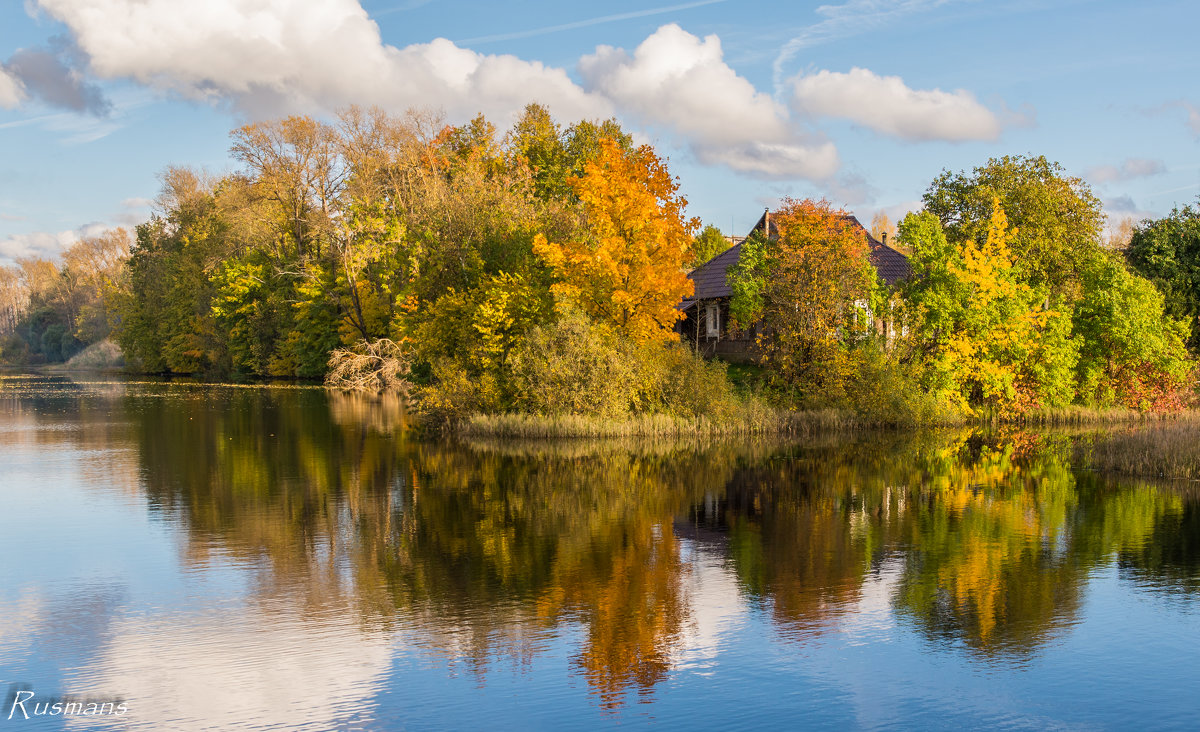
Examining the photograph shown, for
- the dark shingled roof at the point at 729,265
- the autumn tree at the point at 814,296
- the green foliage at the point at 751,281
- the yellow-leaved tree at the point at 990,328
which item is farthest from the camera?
the dark shingled roof at the point at 729,265

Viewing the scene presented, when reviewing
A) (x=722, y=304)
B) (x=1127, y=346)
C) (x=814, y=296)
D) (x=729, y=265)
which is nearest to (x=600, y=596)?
(x=814, y=296)

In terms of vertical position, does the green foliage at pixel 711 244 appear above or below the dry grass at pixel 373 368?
above

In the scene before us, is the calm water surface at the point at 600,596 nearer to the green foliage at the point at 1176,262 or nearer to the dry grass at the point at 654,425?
the dry grass at the point at 654,425

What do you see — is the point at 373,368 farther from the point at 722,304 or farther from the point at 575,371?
the point at 575,371

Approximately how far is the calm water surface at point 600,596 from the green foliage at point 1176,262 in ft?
79.3

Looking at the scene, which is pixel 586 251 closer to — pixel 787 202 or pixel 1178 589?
pixel 787 202

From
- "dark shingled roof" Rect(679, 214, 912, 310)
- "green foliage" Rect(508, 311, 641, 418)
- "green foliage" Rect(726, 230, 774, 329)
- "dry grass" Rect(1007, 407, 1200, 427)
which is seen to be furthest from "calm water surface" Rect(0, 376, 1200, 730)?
"dark shingled roof" Rect(679, 214, 912, 310)

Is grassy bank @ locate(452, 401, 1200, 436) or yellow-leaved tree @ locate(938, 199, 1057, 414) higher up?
yellow-leaved tree @ locate(938, 199, 1057, 414)

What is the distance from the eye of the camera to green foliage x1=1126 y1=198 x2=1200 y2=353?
42312mm

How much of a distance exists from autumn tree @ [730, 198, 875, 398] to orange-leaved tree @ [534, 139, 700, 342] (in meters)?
3.93

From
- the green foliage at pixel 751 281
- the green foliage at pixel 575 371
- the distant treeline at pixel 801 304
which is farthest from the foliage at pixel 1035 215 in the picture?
the green foliage at pixel 575 371

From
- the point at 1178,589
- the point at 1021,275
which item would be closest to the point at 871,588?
the point at 1178,589

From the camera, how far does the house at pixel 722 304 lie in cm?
4675

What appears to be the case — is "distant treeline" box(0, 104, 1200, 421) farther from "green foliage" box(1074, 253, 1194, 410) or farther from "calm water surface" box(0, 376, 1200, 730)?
"calm water surface" box(0, 376, 1200, 730)
